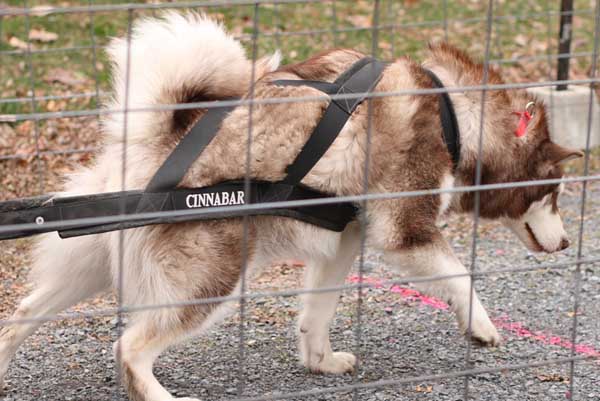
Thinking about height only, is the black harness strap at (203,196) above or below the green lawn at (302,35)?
below

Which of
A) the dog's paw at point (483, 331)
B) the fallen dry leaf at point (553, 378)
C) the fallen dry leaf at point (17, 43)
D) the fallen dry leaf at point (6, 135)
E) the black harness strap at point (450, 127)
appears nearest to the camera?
the dog's paw at point (483, 331)

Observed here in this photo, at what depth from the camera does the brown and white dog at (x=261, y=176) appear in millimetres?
3264

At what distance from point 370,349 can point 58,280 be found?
135 cm

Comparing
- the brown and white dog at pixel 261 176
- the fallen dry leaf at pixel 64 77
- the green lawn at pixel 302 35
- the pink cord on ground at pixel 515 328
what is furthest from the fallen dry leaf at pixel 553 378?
the fallen dry leaf at pixel 64 77

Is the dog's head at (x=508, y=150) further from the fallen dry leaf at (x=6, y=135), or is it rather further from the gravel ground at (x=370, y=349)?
the fallen dry leaf at (x=6, y=135)

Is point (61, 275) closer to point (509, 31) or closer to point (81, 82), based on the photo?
point (81, 82)

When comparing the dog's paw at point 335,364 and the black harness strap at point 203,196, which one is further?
Answer: the dog's paw at point 335,364

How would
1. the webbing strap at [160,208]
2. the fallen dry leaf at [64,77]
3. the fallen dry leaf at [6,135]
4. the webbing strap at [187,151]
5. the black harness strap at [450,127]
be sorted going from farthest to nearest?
1. the fallen dry leaf at [64,77]
2. the fallen dry leaf at [6,135]
3. the black harness strap at [450,127]
4. the webbing strap at [187,151]
5. the webbing strap at [160,208]

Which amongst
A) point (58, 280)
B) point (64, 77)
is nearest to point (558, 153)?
point (58, 280)

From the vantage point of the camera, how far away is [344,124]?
3465 millimetres

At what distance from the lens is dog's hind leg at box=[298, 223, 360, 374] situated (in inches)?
153

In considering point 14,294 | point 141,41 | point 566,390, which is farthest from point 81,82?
point 566,390

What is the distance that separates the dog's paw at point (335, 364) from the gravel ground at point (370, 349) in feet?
0.14

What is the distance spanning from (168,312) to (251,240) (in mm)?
382
